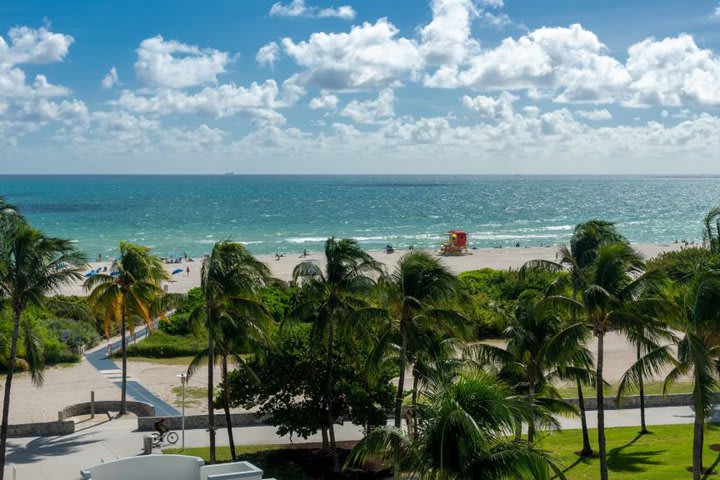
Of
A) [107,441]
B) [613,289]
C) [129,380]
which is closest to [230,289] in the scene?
[107,441]

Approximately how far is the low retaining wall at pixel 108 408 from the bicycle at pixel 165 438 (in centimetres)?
309

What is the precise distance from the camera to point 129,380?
37.0m

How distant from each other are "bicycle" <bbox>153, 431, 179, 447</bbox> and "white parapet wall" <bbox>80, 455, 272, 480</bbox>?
868 cm

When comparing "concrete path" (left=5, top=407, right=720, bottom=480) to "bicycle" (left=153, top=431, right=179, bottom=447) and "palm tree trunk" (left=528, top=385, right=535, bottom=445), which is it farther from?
"palm tree trunk" (left=528, top=385, right=535, bottom=445)

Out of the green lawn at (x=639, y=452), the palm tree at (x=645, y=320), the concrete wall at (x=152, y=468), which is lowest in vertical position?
the green lawn at (x=639, y=452)

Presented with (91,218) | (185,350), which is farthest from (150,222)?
(185,350)

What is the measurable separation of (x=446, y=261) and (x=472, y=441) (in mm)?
71679

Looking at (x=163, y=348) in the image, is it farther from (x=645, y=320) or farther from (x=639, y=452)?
(x=645, y=320)

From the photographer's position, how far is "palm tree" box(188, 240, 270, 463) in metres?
23.4

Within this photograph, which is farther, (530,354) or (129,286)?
(129,286)

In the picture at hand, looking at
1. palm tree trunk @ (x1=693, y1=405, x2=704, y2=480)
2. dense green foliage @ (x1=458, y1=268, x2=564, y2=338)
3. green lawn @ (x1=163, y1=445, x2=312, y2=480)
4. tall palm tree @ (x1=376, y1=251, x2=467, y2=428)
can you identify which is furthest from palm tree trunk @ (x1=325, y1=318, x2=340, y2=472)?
dense green foliage @ (x1=458, y1=268, x2=564, y2=338)

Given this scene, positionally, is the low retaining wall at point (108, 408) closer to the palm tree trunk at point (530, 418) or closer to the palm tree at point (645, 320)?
the palm tree trunk at point (530, 418)

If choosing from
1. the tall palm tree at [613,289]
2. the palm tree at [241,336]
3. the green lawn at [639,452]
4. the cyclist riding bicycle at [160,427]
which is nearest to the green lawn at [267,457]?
the cyclist riding bicycle at [160,427]

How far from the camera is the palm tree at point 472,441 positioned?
11.9 meters
